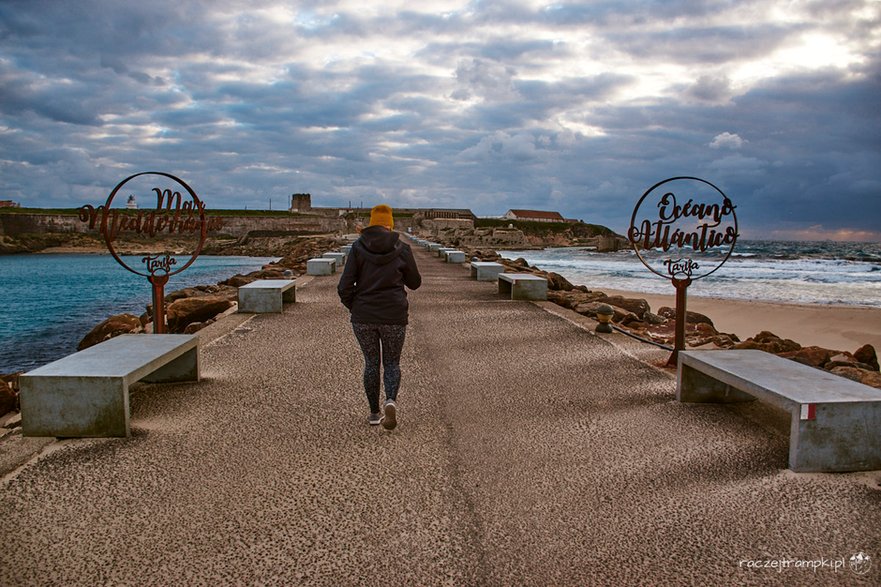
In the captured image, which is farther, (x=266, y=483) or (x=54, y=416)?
(x=54, y=416)

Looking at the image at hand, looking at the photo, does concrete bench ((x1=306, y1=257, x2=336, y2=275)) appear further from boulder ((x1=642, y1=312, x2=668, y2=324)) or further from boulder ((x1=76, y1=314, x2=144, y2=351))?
boulder ((x1=642, y1=312, x2=668, y2=324))

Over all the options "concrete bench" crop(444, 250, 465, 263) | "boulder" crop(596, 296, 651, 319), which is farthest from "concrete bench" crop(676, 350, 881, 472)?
"concrete bench" crop(444, 250, 465, 263)

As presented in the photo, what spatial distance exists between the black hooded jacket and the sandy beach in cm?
1076

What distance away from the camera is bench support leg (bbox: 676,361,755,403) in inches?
201

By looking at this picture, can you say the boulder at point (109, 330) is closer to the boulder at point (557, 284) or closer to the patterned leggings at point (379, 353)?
the patterned leggings at point (379, 353)

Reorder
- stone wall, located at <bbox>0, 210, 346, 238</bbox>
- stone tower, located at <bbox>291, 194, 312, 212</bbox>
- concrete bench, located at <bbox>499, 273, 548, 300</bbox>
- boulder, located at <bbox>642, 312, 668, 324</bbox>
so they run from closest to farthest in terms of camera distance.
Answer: boulder, located at <bbox>642, 312, 668, 324</bbox>
concrete bench, located at <bbox>499, 273, 548, 300</bbox>
stone wall, located at <bbox>0, 210, 346, 238</bbox>
stone tower, located at <bbox>291, 194, 312, 212</bbox>

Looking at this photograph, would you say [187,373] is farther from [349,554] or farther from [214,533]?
[349,554]

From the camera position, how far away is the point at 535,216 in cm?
12431

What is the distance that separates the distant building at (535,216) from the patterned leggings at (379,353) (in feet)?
378

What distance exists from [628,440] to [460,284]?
10.8m

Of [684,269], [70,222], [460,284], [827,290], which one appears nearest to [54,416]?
[684,269]

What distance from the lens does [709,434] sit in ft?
14.4

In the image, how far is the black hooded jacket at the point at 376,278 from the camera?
174 inches

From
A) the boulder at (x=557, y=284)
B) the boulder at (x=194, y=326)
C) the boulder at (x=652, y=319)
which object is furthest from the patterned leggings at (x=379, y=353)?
the boulder at (x=557, y=284)
